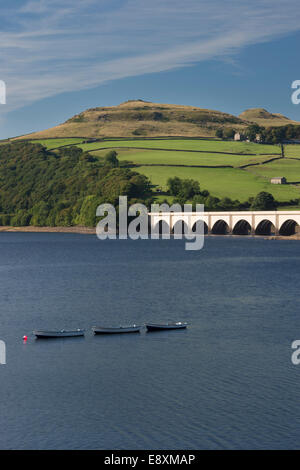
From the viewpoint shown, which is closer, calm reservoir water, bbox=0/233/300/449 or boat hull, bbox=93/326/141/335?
calm reservoir water, bbox=0/233/300/449

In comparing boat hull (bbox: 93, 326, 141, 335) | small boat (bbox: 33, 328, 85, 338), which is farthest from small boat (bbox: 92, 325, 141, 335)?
small boat (bbox: 33, 328, 85, 338)

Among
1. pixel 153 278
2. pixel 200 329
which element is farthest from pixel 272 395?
pixel 153 278

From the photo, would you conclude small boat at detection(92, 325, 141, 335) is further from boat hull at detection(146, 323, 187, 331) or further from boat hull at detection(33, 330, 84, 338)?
boat hull at detection(33, 330, 84, 338)

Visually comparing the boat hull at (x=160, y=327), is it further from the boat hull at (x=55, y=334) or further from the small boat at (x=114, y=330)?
the boat hull at (x=55, y=334)

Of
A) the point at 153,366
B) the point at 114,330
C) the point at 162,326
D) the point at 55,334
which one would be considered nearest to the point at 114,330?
the point at 114,330

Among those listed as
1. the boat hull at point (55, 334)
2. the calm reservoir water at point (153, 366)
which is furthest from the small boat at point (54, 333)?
the calm reservoir water at point (153, 366)

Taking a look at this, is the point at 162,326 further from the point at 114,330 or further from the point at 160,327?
the point at 114,330

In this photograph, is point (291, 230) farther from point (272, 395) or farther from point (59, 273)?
point (272, 395)

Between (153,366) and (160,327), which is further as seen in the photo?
(160,327)
